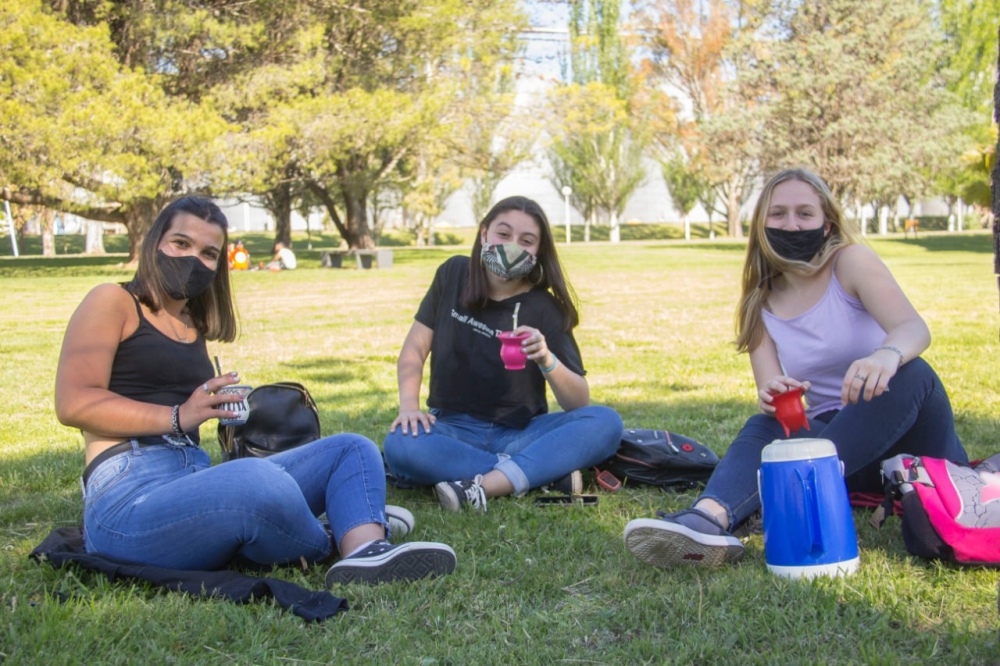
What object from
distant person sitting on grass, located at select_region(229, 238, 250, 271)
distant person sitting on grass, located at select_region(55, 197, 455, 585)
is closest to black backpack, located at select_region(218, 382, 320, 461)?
distant person sitting on grass, located at select_region(55, 197, 455, 585)

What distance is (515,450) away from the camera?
4367 mm

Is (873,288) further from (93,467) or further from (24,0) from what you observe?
(24,0)

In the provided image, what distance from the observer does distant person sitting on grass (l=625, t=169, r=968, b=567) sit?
3.20 meters

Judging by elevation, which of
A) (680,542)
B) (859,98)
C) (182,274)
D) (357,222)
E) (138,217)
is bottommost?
(680,542)

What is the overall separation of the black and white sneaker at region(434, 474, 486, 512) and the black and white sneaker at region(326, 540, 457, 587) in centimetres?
91

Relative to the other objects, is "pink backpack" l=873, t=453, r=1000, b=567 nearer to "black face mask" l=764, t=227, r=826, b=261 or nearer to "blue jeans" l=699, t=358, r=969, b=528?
"blue jeans" l=699, t=358, r=969, b=528

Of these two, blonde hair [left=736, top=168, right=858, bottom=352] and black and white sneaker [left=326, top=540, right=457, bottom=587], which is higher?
blonde hair [left=736, top=168, right=858, bottom=352]

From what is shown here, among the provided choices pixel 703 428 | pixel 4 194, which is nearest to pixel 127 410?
pixel 703 428

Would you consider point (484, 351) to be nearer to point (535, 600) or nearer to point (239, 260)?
point (535, 600)

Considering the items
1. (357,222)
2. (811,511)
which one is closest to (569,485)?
(811,511)

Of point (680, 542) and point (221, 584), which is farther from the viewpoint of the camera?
point (680, 542)

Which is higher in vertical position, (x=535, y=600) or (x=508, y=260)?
(x=508, y=260)

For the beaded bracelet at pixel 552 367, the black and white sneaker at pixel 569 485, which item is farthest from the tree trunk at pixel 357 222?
the beaded bracelet at pixel 552 367

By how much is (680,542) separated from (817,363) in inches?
42.2
